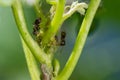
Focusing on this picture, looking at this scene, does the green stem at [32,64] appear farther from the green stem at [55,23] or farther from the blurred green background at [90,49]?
the blurred green background at [90,49]

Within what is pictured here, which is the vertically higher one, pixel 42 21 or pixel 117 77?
pixel 42 21


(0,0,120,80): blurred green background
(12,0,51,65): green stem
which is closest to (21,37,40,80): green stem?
(12,0,51,65): green stem

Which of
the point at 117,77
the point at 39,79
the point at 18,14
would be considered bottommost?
the point at 117,77

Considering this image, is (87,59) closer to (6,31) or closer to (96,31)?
(96,31)

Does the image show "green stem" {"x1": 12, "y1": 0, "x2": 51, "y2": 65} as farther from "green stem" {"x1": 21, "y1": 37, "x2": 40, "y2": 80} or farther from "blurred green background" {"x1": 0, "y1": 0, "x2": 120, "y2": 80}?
"blurred green background" {"x1": 0, "y1": 0, "x2": 120, "y2": 80}

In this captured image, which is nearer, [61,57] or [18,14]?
[18,14]

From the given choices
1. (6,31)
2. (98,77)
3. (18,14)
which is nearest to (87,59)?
(98,77)
